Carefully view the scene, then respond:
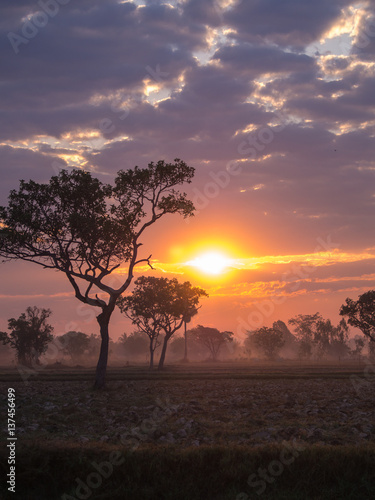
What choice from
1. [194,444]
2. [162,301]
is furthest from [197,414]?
[162,301]

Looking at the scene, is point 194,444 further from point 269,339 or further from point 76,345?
point 76,345

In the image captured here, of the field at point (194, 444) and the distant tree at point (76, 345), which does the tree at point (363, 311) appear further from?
the distant tree at point (76, 345)

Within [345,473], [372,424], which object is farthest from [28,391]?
[345,473]

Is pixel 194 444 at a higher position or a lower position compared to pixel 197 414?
higher

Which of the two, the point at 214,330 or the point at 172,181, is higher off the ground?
the point at 172,181

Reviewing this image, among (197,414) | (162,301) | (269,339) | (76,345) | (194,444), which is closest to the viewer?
(194,444)

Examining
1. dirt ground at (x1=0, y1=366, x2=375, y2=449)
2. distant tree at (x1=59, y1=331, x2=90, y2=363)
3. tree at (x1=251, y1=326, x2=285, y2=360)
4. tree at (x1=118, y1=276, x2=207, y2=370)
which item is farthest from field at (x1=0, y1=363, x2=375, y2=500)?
distant tree at (x1=59, y1=331, x2=90, y2=363)

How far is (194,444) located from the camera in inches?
668

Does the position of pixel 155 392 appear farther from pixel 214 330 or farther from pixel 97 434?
pixel 214 330

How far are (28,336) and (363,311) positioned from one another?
248 feet

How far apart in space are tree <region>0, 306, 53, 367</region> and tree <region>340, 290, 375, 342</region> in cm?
6877

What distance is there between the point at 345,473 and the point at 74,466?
26.0 feet

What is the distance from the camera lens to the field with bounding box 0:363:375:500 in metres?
12.5

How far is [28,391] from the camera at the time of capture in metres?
31.5
